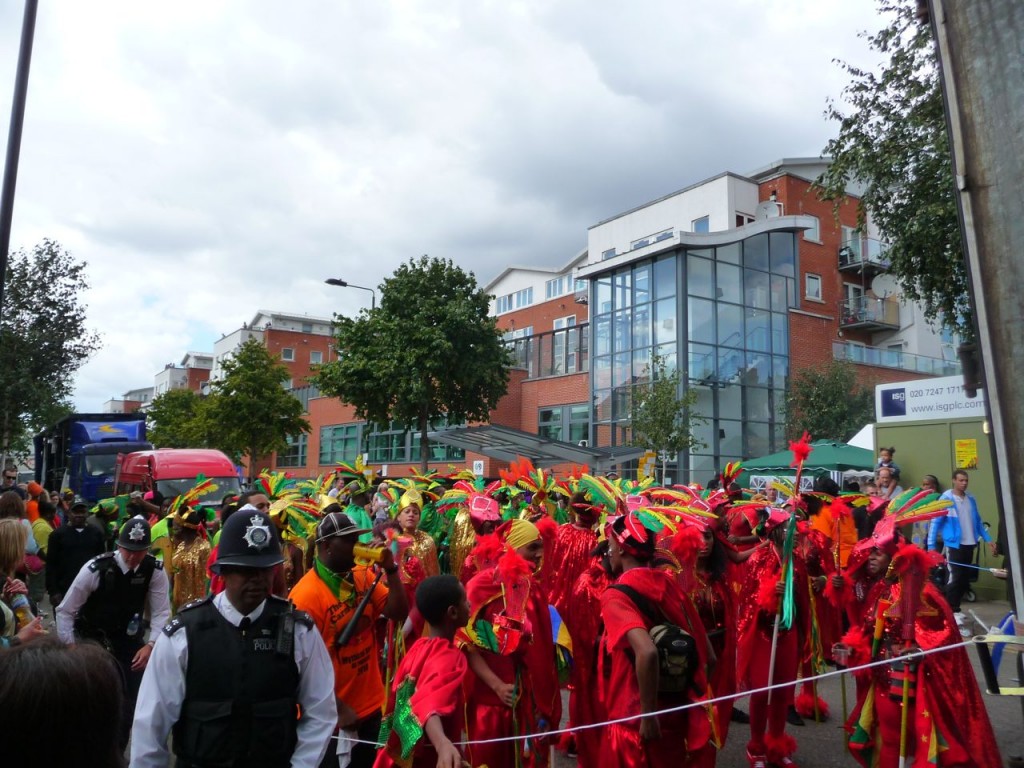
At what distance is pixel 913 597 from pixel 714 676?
1341 mm

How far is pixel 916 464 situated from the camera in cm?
1444

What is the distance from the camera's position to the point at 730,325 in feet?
93.4

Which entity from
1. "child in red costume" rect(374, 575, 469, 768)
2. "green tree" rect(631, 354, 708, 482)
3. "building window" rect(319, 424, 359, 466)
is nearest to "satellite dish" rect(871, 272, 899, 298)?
"green tree" rect(631, 354, 708, 482)

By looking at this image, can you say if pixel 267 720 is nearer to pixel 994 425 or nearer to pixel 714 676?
pixel 994 425

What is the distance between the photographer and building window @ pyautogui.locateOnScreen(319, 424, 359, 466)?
138 feet

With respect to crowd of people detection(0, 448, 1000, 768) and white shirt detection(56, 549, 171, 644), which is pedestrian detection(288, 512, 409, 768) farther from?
white shirt detection(56, 549, 171, 644)

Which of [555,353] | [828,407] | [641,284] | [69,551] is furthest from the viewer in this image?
[555,353]

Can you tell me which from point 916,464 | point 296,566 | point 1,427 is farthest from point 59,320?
point 916,464

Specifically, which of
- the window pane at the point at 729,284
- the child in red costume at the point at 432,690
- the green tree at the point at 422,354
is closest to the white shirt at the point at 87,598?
the child in red costume at the point at 432,690

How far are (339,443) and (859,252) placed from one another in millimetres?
26601

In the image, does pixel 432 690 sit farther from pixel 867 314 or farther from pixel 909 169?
pixel 867 314

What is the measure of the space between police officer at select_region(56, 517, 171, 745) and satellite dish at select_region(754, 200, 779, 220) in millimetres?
30078

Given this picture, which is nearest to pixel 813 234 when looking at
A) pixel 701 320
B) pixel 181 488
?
pixel 701 320

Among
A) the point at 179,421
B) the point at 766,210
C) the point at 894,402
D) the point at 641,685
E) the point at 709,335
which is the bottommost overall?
the point at 641,685
